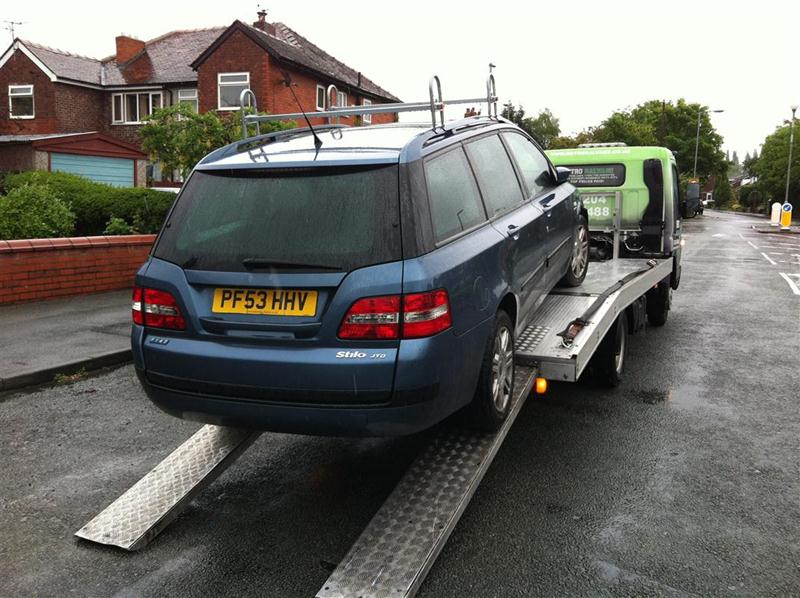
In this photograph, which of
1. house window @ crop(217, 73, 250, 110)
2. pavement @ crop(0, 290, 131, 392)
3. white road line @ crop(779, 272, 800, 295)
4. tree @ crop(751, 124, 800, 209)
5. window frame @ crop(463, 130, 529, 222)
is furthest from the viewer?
tree @ crop(751, 124, 800, 209)

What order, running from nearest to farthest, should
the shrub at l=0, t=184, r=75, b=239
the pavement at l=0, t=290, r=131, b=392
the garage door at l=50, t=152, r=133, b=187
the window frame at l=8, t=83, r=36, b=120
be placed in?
the pavement at l=0, t=290, r=131, b=392 < the shrub at l=0, t=184, r=75, b=239 < the garage door at l=50, t=152, r=133, b=187 < the window frame at l=8, t=83, r=36, b=120

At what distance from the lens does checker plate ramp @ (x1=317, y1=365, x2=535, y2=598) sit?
9.54 ft

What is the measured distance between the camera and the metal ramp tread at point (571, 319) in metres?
4.29

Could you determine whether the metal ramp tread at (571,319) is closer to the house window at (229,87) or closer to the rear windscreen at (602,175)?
the rear windscreen at (602,175)

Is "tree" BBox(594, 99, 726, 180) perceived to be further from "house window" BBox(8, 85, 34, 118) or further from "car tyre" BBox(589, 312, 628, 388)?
"car tyre" BBox(589, 312, 628, 388)

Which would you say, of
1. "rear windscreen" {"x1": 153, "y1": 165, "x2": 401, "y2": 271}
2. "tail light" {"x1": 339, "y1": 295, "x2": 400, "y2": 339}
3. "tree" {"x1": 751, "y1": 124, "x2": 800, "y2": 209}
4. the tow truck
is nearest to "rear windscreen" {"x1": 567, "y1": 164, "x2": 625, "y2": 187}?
the tow truck

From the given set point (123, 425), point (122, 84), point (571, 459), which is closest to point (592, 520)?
point (571, 459)

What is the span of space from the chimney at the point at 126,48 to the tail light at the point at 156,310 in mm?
38281

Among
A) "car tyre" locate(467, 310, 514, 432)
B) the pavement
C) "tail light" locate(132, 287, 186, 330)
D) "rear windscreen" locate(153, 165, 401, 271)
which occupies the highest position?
"rear windscreen" locate(153, 165, 401, 271)

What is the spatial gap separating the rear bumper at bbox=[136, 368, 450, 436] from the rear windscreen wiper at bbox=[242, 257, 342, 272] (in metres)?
0.62

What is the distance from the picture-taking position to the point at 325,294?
3.14m

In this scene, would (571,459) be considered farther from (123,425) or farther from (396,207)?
(123,425)

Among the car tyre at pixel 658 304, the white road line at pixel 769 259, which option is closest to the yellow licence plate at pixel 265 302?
the car tyre at pixel 658 304

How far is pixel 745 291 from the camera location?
42.0ft
